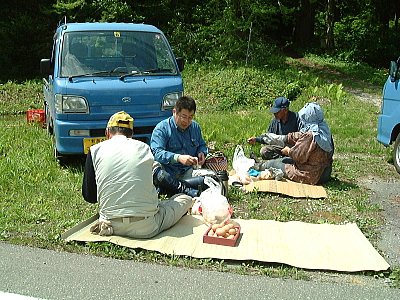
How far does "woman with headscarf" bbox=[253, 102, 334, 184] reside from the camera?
6863 millimetres

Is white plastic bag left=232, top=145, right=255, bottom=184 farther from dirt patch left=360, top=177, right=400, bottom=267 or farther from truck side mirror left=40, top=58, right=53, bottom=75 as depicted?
truck side mirror left=40, top=58, right=53, bottom=75

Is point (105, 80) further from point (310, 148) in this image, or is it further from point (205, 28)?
point (205, 28)

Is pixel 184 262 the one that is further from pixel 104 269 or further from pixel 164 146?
pixel 164 146

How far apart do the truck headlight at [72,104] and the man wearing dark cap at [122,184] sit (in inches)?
97.6

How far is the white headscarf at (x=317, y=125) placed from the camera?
22.4ft

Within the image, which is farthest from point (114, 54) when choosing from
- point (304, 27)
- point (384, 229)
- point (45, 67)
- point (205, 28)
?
point (304, 27)

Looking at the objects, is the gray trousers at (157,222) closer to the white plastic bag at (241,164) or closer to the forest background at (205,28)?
the white plastic bag at (241,164)

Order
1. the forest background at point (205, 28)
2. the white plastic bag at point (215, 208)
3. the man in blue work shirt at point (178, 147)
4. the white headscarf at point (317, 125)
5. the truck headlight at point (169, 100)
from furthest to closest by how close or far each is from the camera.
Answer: the forest background at point (205, 28) → the truck headlight at point (169, 100) → the white headscarf at point (317, 125) → the man in blue work shirt at point (178, 147) → the white plastic bag at point (215, 208)

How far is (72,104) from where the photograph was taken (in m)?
7.17

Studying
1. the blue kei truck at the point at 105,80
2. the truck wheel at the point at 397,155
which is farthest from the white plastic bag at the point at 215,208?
the truck wheel at the point at 397,155

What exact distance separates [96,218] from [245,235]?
5.45 feet

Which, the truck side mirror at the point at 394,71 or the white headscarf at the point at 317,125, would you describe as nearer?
the white headscarf at the point at 317,125

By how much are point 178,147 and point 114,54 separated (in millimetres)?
2612

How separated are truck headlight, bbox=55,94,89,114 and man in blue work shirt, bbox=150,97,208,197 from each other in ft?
4.88
